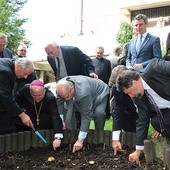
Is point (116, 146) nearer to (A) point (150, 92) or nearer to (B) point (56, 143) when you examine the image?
(B) point (56, 143)

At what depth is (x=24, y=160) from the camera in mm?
4586

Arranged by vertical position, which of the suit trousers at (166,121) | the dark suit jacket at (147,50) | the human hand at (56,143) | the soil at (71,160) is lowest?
the soil at (71,160)

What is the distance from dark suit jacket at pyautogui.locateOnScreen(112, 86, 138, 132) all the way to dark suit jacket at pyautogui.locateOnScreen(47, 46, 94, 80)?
101cm

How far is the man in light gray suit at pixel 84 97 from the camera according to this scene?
15.1 feet

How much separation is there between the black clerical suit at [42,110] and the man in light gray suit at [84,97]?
0.18 metres

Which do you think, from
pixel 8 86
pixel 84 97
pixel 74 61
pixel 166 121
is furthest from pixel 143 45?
pixel 8 86

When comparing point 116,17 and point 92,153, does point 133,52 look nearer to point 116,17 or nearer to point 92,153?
point 92,153

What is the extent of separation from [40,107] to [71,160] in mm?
990

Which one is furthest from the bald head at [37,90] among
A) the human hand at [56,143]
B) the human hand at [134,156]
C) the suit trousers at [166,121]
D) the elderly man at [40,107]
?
the suit trousers at [166,121]

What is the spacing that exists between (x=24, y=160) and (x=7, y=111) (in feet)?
2.58

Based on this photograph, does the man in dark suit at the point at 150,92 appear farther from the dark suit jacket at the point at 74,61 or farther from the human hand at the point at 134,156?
the dark suit jacket at the point at 74,61

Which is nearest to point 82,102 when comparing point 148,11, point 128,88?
point 128,88

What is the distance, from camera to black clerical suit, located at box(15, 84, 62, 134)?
5.14 metres

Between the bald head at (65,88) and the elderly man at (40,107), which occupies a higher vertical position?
the bald head at (65,88)
